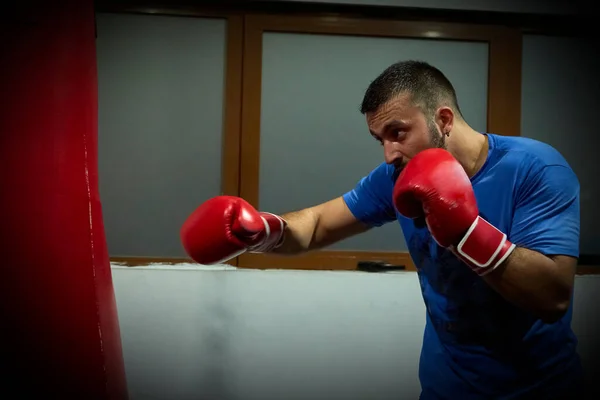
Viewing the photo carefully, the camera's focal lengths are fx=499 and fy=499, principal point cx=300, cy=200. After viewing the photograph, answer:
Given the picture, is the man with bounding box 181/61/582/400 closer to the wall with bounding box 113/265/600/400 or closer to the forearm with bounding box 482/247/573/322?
the forearm with bounding box 482/247/573/322

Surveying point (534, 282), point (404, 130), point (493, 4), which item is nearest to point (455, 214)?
point (534, 282)

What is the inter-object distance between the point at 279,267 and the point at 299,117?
2.32ft

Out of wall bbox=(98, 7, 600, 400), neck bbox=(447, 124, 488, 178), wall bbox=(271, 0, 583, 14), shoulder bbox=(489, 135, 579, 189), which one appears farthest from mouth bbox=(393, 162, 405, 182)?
wall bbox=(271, 0, 583, 14)

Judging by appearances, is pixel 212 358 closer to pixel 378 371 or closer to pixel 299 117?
pixel 378 371

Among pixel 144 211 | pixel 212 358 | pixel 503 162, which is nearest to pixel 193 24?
pixel 144 211

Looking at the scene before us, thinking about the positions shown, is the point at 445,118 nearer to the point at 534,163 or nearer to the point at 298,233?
the point at 534,163

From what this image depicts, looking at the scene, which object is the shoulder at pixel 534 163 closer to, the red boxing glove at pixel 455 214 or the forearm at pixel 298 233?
the red boxing glove at pixel 455 214

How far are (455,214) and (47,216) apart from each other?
804 mm

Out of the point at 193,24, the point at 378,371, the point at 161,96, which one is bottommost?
the point at 378,371

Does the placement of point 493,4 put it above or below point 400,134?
above

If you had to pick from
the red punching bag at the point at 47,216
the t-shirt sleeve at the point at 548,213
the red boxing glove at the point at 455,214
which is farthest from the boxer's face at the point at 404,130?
the red punching bag at the point at 47,216

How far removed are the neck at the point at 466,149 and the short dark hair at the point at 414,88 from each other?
69 millimetres

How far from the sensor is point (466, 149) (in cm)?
130

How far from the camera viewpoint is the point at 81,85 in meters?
0.95
